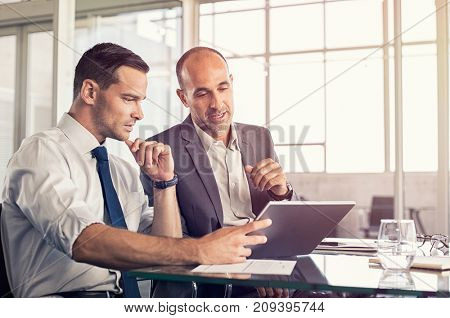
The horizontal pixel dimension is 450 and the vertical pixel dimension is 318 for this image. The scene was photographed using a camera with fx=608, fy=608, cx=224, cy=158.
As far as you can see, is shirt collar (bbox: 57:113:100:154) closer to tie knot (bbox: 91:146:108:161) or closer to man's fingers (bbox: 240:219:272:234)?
tie knot (bbox: 91:146:108:161)

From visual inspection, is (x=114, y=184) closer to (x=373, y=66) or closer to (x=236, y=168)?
(x=236, y=168)

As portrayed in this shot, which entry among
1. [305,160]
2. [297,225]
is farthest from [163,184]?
[305,160]

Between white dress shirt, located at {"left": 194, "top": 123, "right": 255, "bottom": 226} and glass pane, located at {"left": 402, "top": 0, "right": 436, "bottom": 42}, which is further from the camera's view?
glass pane, located at {"left": 402, "top": 0, "right": 436, "bottom": 42}

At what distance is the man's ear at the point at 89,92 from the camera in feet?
5.77

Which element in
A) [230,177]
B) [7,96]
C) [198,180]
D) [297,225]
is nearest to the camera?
[297,225]

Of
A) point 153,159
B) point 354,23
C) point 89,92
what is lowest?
point 153,159

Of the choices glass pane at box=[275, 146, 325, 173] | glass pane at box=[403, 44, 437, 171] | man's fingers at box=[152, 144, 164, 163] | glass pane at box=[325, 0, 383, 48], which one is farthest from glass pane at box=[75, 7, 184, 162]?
glass pane at box=[403, 44, 437, 171]

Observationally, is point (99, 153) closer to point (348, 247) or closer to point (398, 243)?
point (348, 247)

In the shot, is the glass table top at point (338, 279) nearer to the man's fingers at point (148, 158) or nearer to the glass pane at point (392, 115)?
the man's fingers at point (148, 158)

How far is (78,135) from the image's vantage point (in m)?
1.60

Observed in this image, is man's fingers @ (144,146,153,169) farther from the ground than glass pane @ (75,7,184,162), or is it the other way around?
glass pane @ (75,7,184,162)

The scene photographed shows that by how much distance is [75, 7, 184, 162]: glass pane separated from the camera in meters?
2.88

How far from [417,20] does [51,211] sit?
9.34 feet

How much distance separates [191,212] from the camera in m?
1.90
